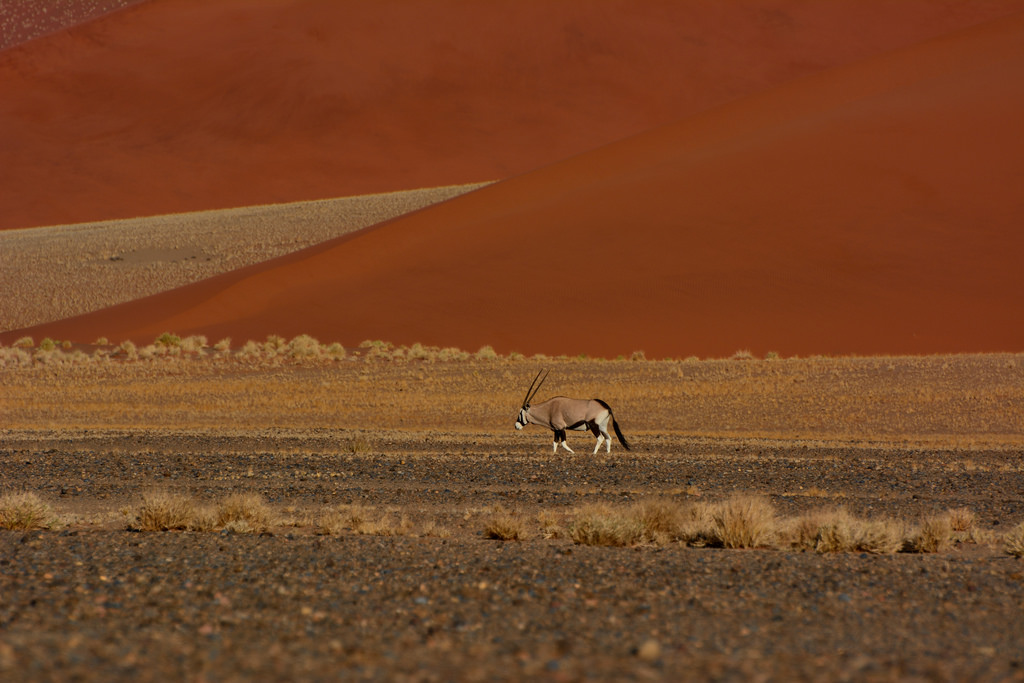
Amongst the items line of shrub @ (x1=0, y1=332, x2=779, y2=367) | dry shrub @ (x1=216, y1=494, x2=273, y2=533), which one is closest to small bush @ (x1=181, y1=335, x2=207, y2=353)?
line of shrub @ (x1=0, y1=332, x2=779, y2=367)

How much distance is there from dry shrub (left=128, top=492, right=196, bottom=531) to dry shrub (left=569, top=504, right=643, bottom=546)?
336cm

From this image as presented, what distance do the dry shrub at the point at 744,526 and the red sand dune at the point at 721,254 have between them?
75.7ft

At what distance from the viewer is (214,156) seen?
3263 inches

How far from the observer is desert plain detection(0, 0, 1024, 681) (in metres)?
5.75

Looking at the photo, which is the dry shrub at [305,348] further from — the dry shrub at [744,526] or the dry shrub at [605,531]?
the dry shrub at [744,526]

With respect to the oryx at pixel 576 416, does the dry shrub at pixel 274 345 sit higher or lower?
higher

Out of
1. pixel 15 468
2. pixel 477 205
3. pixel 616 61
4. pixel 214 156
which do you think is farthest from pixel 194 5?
pixel 15 468

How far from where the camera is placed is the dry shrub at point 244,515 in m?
8.71

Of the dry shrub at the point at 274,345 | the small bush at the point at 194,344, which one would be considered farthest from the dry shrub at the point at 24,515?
the small bush at the point at 194,344

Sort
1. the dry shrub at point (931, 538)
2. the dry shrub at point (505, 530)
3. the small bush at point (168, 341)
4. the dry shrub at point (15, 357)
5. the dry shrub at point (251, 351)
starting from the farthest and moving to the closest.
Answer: the small bush at point (168, 341) < the dry shrub at point (15, 357) < the dry shrub at point (251, 351) < the dry shrub at point (505, 530) < the dry shrub at point (931, 538)

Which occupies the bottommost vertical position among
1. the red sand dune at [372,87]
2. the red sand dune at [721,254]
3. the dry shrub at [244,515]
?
the dry shrub at [244,515]

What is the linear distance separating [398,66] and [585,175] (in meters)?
49.6

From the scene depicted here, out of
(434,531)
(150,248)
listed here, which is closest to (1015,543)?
(434,531)

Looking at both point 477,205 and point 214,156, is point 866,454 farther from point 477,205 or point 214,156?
point 214,156
